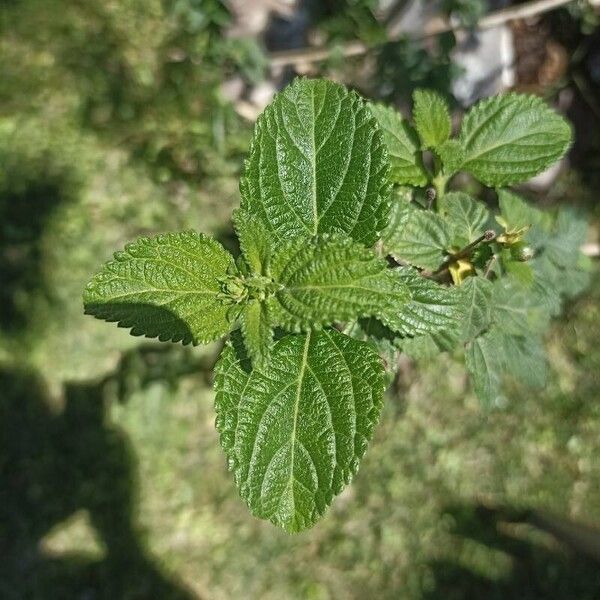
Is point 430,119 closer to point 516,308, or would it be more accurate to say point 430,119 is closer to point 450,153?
point 450,153

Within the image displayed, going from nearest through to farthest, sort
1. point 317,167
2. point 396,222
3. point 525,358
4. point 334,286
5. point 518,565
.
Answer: point 334,286
point 317,167
point 396,222
point 525,358
point 518,565

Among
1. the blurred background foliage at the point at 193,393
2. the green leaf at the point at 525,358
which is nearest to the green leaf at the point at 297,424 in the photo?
the green leaf at the point at 525,358

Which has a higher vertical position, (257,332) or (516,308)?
(516,308)

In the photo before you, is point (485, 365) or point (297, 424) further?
point (485, 365)

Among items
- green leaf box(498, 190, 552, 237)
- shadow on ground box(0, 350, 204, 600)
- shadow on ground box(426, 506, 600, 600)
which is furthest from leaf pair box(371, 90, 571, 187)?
A: shadow on ground box(426, 506, 600, 600)

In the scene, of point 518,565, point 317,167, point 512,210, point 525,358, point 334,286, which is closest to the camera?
point 334,286

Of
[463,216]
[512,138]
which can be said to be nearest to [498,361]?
[463,216]

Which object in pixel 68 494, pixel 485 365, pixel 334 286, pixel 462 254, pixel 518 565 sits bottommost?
pixel 518 565

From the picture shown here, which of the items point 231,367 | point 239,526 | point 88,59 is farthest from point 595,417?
point 88,59
